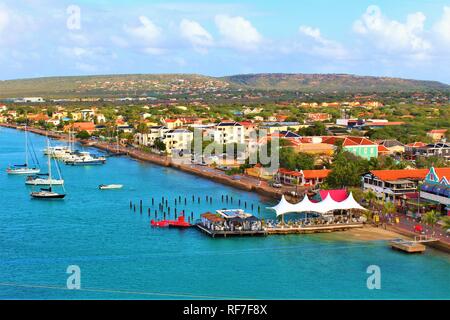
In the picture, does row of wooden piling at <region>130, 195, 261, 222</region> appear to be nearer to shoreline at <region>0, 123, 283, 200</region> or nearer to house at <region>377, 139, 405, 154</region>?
shoreline at <region>0, 123, 283, 200</region>

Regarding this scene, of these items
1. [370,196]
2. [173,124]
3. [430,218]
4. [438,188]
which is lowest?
[430,218]

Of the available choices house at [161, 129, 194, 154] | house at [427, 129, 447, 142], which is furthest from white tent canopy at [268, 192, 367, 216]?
house at [427, 129, 447, 142]

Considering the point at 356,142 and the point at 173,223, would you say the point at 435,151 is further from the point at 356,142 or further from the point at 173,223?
the point at 173,223

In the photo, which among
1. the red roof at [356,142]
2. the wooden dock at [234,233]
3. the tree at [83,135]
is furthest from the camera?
the tree at [83,135]

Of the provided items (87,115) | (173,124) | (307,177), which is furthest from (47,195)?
(87,115)

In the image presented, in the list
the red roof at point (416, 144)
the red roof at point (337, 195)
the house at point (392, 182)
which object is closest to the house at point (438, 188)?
the house at point (392, 182)

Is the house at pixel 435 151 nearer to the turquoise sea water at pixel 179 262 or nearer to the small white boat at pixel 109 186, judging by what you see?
the turquoise sea water at pixel 179 262
